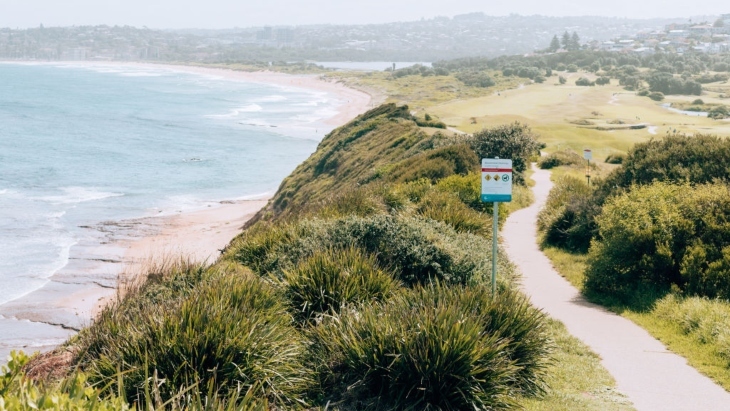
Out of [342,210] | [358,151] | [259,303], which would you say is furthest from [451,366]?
[358,151]

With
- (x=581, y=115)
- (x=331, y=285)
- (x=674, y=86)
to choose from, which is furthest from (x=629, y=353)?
(x=674, y=86)

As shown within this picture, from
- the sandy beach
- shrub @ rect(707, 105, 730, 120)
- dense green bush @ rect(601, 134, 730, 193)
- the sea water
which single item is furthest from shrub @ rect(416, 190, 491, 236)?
shrub @ rect(707, 105, 730, 120)

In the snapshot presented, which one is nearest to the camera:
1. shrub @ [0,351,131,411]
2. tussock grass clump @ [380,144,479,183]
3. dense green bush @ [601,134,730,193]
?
shrub @ [0,351,131,411]

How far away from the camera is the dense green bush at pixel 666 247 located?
14.3 metres

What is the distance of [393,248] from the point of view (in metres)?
13.0

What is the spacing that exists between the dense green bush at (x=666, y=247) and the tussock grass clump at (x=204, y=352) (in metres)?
8.50

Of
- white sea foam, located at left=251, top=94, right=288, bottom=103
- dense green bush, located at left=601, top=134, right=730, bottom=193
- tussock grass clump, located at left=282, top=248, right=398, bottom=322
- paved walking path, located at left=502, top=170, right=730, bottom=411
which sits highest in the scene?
dense green bush, located at left=601, top=134, right=730, bottom=193

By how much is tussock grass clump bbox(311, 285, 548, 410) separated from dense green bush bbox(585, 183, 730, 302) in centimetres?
627

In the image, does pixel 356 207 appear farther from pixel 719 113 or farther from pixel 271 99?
pixel 271 99

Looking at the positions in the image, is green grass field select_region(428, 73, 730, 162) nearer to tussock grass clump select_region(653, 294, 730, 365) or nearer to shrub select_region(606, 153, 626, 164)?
shrub select_region(606, 153, 626, 164)

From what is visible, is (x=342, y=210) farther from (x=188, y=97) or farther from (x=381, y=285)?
(x=188, y=97)

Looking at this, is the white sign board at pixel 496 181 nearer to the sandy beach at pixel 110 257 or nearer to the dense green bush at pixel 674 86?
the sandy beach at pixel 110 257

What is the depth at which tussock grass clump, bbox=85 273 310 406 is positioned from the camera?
7.80m

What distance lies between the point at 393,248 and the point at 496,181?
90.3 inches
